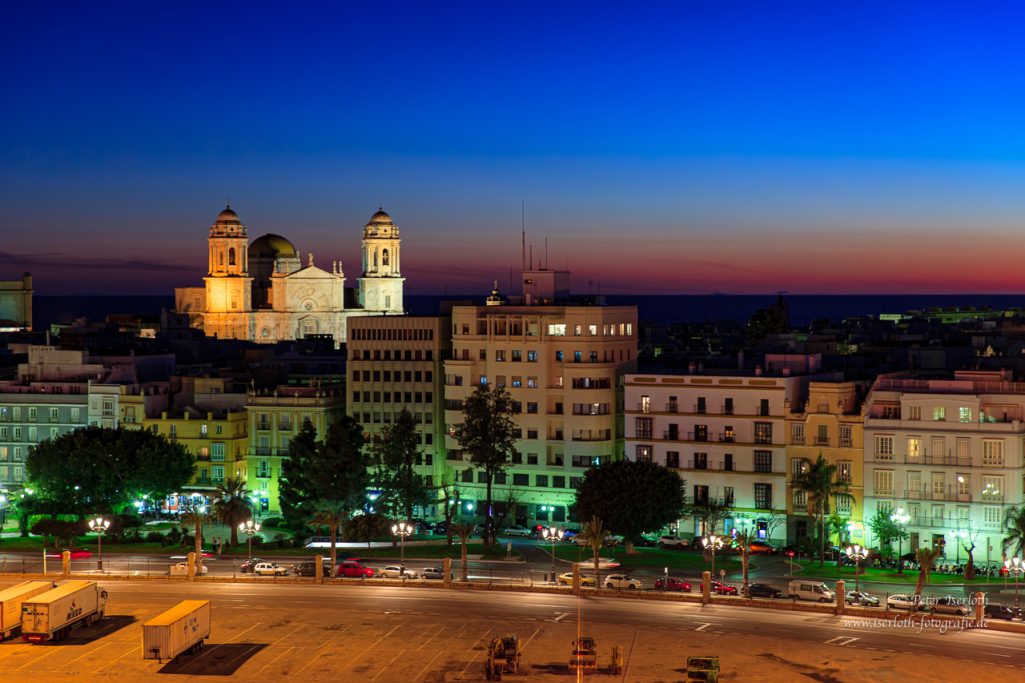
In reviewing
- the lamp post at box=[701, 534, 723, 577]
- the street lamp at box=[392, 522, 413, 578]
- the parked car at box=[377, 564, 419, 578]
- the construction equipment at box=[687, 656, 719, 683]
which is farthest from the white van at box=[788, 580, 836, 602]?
the street lamp at box=[392, 522, 413, 578]

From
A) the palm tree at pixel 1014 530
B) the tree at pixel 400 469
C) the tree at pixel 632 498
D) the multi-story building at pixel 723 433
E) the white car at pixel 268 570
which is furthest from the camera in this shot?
the tree at pixel 400 469

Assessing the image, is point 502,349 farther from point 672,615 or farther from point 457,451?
point 672,615

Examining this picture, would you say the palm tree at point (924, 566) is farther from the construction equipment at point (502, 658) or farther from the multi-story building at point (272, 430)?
the multi-story building at point (272, 430)

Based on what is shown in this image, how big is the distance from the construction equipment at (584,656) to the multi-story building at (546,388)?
4745 centimetres

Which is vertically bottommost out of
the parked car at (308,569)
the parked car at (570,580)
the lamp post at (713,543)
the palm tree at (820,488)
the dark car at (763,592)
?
the dark car at (763,592)

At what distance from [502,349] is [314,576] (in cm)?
3467

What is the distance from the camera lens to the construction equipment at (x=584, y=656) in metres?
84.1

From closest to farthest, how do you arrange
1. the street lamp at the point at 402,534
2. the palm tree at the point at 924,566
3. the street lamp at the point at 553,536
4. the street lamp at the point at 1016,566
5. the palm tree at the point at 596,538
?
1. the palm tree at the point at 924,566
2. the street lamp at the point at 1016,566
3. the palm tree at the point at 596,538
4. the street lamp at the point at 402,534
5. the street lamp at the point at 553,536

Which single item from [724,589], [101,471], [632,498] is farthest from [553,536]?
[101,471]

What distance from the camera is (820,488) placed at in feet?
382

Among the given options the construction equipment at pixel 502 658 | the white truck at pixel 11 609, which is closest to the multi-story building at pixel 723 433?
→ the construction equipment at pixel 502 658

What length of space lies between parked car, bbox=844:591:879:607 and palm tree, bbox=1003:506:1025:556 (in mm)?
13549

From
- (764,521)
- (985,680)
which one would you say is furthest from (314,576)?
(985,680)

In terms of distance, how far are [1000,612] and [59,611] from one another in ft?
169
